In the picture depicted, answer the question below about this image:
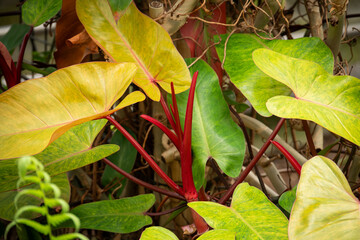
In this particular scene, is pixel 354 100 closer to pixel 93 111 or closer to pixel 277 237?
pixel 277 237

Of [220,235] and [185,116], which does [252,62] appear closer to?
[185,116]

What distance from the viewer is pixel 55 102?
557mm

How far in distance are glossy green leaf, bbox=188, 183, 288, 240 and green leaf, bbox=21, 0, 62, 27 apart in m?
0.64

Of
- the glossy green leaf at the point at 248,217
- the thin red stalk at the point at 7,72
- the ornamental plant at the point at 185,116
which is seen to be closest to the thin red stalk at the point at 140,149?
the ornamental plant at the point at 185,116

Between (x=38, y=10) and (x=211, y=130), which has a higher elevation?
(x=38, y=10)

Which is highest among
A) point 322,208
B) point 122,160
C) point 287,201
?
point 322,208

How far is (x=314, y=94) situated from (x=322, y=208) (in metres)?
0.25

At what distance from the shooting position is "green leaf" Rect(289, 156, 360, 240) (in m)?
A: 0.43

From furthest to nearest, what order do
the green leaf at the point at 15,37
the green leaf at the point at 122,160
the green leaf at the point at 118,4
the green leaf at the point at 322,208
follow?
the green leaf at the point at 15,37, the green leaf at the point at 122,160, the green leaf at the point at 118,4, the green leaf at the point at 322,208

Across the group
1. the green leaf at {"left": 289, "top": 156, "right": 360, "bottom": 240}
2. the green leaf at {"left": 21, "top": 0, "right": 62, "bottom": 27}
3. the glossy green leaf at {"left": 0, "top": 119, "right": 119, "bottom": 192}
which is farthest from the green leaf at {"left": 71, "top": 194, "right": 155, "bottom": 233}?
the green leaf at {"left": 21, "top": 0, "right": 62, "bottom": 27}

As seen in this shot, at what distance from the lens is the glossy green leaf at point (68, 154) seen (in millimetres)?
620

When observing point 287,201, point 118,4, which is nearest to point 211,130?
point 287,201

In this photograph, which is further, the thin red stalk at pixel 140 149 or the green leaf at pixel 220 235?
the thin red stalk at pixel 140 149

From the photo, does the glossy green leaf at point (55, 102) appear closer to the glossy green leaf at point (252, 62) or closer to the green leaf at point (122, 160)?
the glossy green leaf at point (252, 62)
